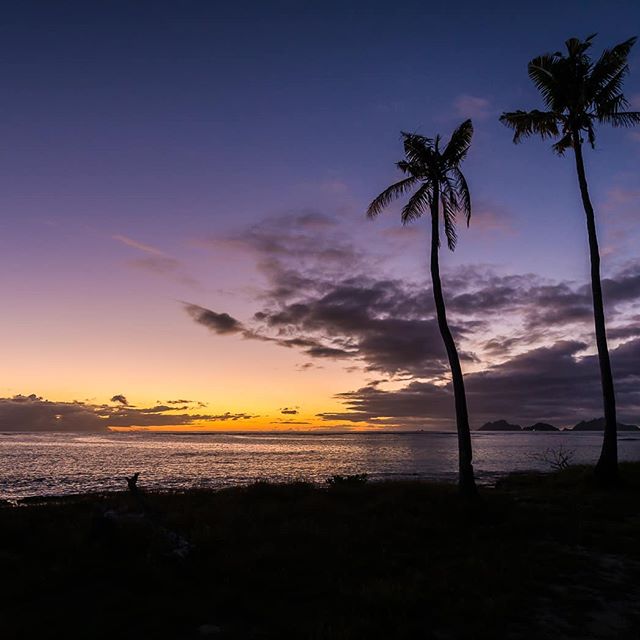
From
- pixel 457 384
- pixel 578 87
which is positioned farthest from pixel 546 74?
pixel 457 384

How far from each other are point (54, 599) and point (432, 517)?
10.8 metres

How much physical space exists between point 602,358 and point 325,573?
18.3 m

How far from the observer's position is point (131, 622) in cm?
793

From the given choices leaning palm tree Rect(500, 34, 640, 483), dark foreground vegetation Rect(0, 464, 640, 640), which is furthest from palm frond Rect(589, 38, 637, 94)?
dark foreground vegetation Rect(0, 464, 640, 640)

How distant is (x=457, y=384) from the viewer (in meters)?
20.3

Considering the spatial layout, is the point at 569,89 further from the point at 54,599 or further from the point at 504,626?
the point at 54,599

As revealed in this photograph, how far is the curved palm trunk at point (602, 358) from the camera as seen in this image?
74.2ft

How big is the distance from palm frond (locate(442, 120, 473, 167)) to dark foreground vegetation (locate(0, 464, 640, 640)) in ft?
44.6

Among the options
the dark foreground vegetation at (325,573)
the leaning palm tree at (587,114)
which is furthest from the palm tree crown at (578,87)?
the dark foreground vegetation at (325,573)

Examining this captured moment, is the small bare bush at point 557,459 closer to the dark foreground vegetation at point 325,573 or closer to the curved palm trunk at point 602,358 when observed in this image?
the curved palm trunk at point 602,358

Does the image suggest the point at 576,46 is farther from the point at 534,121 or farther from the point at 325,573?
the point at 325,573

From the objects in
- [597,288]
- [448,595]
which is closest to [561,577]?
[448,595]

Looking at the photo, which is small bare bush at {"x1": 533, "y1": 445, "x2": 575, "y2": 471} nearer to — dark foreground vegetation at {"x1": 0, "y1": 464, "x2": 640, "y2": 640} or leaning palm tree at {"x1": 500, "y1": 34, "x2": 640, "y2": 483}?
leaning palm tree at {"x1": 500, "y1": 34, "x2": 640, "y2": 483}

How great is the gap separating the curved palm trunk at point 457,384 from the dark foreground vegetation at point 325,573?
1945mm
